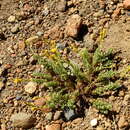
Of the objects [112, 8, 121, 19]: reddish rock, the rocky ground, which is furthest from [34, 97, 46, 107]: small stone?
[112, 8, 121, 19]: reddish rock

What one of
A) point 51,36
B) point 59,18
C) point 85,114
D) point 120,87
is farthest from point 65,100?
point 59,18

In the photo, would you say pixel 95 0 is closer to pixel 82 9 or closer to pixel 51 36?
pixel 82 9

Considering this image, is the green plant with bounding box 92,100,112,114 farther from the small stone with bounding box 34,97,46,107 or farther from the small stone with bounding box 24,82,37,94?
the small stone with bounding box 24,82,37,94

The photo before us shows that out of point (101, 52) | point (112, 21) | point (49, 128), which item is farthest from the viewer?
point (112, 21)

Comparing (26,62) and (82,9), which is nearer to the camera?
(26,62)

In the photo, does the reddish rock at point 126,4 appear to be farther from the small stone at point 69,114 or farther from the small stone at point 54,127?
the small stone at point 54,127
